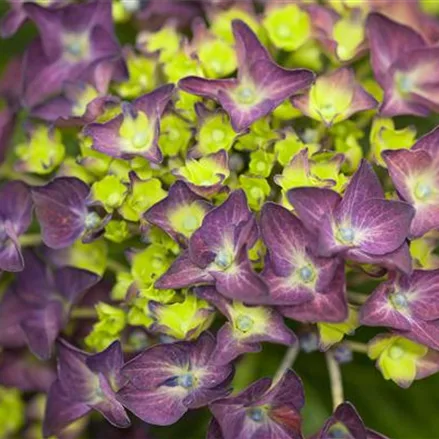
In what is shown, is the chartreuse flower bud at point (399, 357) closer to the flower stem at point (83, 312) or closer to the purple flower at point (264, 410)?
the purple flower at point (264, 410)

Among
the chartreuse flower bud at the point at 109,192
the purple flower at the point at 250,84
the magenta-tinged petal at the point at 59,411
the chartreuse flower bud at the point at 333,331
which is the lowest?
the magenta-tinged petal at the point at 59,411

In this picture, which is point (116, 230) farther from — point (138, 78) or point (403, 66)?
point (403, 66)

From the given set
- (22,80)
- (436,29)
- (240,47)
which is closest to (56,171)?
(22,80)

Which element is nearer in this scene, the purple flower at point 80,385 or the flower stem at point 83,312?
the purple flower at point 80,385

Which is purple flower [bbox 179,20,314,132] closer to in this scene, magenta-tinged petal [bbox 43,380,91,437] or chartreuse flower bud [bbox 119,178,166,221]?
chartreuse flower bud [bbox 119,178,166,221]

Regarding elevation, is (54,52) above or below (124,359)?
above

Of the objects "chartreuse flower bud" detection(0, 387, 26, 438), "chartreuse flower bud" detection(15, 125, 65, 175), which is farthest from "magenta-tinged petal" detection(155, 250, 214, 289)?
"chartreuse flower bud" detection(0, 387, 26, 438)

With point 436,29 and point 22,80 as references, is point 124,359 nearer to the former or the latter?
point 22,80

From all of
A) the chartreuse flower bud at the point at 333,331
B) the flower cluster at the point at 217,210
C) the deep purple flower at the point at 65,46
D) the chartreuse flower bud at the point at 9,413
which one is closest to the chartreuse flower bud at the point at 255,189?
the flower cluster at the point at 217,210
